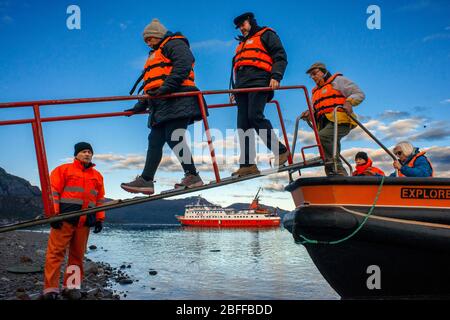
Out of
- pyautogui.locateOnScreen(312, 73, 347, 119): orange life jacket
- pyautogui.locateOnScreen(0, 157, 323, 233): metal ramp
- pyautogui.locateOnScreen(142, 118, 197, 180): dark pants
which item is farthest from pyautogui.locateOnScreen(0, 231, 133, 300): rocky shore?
pyautogui.locateOnScreen(312, 73, 347, 119): orange life jacket

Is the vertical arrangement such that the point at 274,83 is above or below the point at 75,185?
above

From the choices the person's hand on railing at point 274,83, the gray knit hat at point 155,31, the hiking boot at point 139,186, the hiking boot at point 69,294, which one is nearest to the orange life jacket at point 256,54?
the person's hand on railing at point 274,83

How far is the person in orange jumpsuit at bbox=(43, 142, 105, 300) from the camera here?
516 centimetres

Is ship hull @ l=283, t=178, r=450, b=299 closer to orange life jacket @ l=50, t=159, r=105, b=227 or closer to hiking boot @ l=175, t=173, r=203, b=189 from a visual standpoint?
hiking boot @ l=175, t=173, r=203, b=189

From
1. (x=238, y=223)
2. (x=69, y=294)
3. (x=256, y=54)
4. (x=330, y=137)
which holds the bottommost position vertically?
(x=238, y=223)

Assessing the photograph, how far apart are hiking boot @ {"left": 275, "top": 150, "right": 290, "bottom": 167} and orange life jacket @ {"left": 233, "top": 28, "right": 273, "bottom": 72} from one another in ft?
3.52

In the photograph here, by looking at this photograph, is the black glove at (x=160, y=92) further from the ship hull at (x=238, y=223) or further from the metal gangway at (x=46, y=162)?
the ship hull at (x=238, y=223)

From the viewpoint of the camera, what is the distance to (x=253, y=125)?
5.37 metres

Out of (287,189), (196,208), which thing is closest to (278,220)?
(196,208)

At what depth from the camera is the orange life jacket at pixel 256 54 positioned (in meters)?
5.33

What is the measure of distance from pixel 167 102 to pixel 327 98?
255cm

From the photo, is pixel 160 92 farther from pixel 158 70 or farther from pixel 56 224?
pixel 56 224

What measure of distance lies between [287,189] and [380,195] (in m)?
1.69

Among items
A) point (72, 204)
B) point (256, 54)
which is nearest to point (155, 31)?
point (256, 54)
